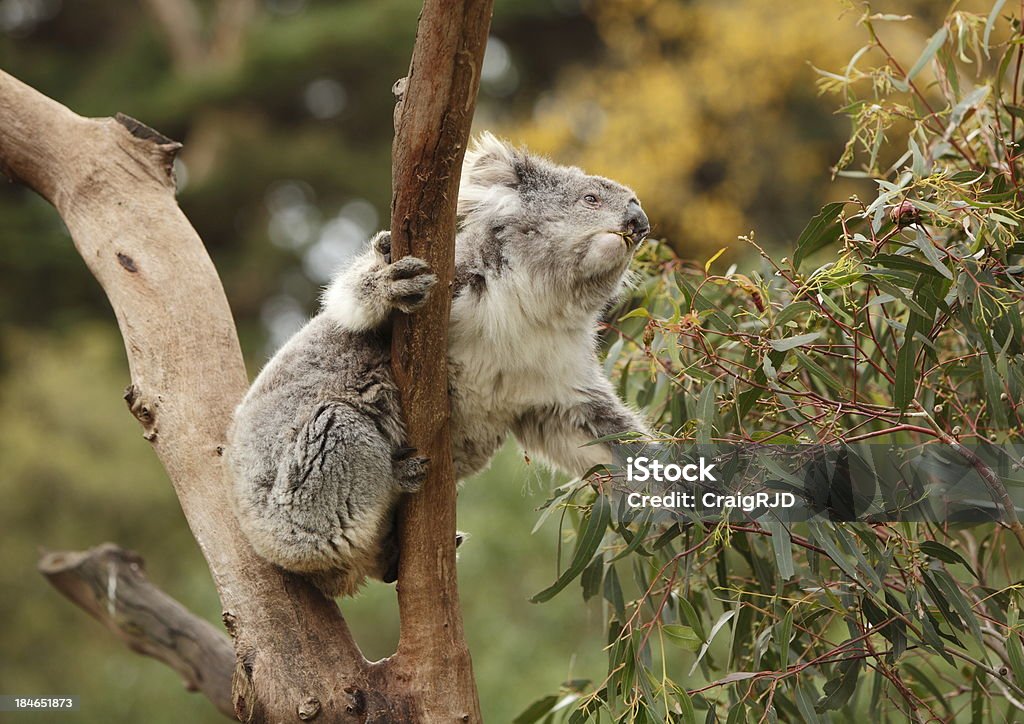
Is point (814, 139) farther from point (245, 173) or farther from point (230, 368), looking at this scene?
point (230, 368)

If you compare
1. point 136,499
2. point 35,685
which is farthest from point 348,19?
point 35,685

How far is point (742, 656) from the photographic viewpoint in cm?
236

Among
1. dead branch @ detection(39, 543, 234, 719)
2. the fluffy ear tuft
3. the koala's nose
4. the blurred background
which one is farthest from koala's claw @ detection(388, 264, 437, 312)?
the blurred background

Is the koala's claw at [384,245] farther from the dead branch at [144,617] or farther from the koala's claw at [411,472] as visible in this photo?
the dead branch at [144,617]

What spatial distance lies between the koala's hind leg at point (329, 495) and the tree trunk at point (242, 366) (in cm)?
10

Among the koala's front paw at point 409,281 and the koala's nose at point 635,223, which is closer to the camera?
the koala's front paw at point 409,281

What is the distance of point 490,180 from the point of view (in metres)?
2.47

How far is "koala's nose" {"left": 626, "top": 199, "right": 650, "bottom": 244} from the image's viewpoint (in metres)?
2.39

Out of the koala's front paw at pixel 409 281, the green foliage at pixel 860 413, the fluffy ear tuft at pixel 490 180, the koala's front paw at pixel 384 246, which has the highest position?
the fluffy ear tuft at pixel 490 180

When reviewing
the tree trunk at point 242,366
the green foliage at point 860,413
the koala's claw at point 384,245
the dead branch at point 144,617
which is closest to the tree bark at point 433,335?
the tree trunk at point 242,366

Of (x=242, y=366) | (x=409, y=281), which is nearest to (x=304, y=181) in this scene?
(x=242, y=366)

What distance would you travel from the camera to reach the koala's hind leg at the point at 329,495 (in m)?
2.16

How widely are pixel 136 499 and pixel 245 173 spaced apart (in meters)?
3.68

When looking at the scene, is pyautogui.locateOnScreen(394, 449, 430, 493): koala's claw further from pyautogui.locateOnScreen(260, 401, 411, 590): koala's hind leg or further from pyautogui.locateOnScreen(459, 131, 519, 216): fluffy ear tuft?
pyautogui.locateOnScreen(459, 131, 519, 216): fluffy ear tuft
